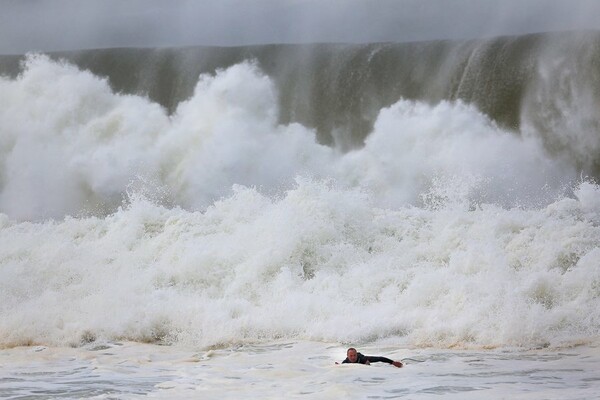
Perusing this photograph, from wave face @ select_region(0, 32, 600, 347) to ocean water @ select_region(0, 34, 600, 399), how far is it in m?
0.04

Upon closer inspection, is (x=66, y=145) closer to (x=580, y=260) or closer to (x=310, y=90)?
(x=310, y=90)

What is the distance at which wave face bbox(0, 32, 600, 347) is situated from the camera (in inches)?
393

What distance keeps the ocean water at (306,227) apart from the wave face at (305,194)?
0.04 meters

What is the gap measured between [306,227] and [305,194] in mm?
786

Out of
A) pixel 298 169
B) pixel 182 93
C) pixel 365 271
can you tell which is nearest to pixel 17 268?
pixel 365 271

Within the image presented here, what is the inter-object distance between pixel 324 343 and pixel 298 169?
9105 millimetres

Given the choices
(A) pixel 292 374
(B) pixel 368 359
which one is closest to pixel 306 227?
(B) pixel 368 359

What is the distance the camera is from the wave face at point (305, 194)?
9.98m

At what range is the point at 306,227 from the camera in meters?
12.1

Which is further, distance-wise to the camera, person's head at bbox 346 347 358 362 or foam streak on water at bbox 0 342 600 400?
person's head at bbox 346 347 358 362

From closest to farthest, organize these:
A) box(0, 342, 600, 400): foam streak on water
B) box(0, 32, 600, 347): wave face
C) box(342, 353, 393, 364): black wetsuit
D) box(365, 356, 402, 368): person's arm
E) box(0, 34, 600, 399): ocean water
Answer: box(0, 342, 600, 400): foam streak on water < box(365, 356, 402, 368): person's arm < box(342, 353, 393, 364): black wetsuit < box(0, 34, 600, 399): ocean water < box(0, 32, 600, 347): wave face

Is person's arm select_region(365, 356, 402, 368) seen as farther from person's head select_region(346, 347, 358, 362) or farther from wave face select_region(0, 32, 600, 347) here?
wave face select_region(0, 32, 600, 347)

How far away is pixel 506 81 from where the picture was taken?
17422 mm

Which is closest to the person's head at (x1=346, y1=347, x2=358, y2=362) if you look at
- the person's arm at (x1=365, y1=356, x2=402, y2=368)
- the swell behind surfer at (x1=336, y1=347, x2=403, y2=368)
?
the swell behind surfer at (x1=336, y1=347, x2=403, y2=368)
